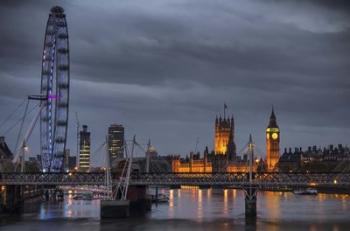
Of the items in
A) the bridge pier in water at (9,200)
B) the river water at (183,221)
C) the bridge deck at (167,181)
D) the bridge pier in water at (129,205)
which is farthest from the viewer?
the bridge pier in water at (9,200)

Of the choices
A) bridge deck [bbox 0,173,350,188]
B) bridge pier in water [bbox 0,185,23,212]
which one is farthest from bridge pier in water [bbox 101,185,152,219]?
bridge pier in water [bbox 0,185,23,212]

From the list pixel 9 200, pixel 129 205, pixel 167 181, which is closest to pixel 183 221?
pixel 167 181

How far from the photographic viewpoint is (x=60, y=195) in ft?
497

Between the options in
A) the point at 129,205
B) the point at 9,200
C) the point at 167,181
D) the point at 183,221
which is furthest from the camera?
the point at 9,200

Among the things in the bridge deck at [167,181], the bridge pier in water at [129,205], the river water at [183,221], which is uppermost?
the bridge deck at [167,181]

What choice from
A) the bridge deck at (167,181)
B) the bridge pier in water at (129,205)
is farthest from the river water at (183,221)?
the bridge deck at (167,181)

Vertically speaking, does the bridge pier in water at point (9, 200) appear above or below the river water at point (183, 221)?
above

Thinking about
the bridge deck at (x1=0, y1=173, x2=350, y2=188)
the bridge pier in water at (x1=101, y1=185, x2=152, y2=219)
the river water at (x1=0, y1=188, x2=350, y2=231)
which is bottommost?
the river water at (x1=0, y1=188, x2=350, y2=231)

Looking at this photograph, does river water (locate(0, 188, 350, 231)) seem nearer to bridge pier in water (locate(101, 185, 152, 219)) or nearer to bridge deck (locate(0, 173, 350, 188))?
bridge pier in water (locate(101, 185, 152, 219))

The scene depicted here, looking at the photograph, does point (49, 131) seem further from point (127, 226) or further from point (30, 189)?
point (127, 226)

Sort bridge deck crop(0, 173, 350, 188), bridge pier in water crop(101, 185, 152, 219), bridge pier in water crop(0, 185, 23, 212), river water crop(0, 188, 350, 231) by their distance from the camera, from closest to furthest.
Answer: river water crop(0, 188, 350, 231)
bridge pier in water crop(101, 185, 152, 219)
bridge deck crop(0, 173, 350, 188)
bridge pier in water crop(0, 185, 23, 212)

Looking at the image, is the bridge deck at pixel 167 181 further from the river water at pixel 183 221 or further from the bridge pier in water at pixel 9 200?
the river water at pixel 183 221

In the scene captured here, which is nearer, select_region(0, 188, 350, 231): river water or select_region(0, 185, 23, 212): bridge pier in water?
select_region(0, 188, 350, 231): river water

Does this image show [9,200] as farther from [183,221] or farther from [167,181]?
[183,221]
